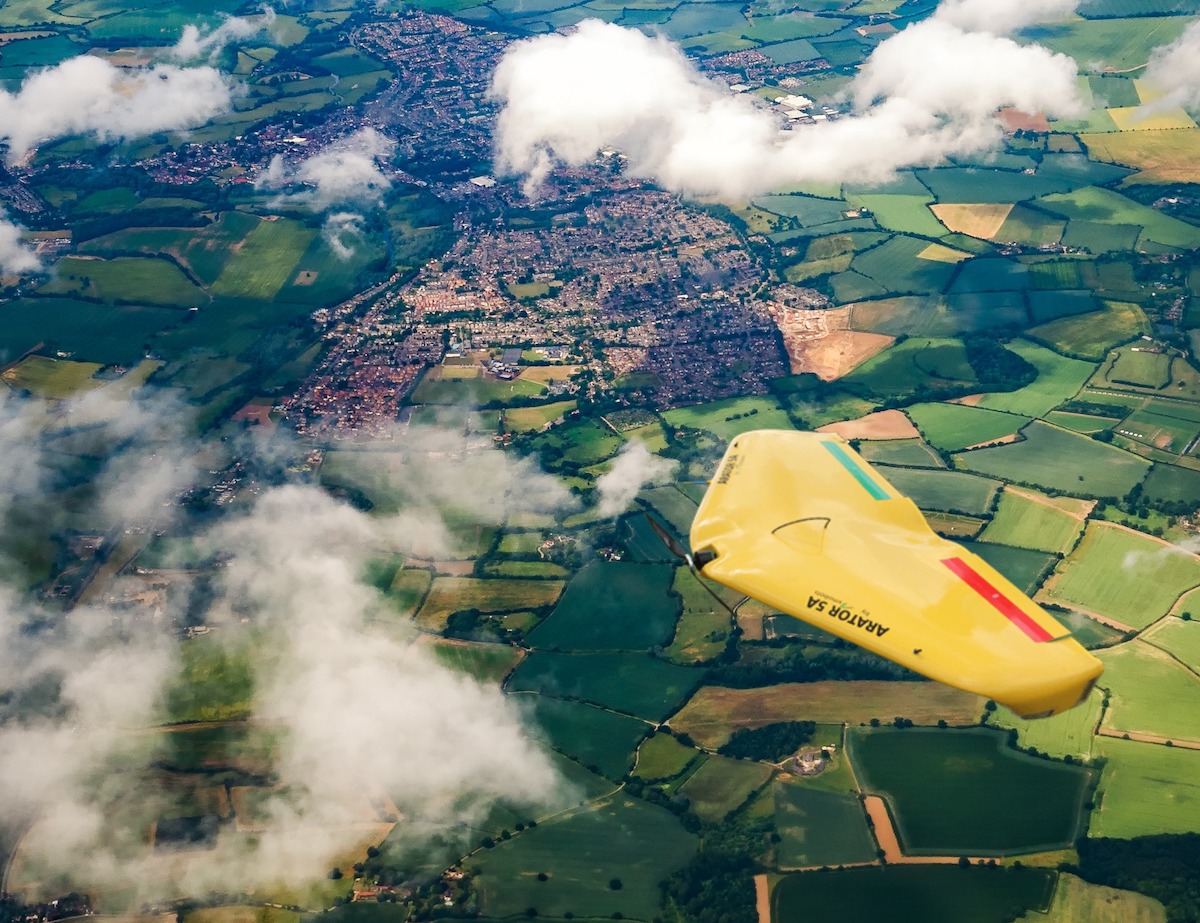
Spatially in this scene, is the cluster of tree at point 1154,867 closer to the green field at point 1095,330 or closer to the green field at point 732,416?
the green field at point 732,416

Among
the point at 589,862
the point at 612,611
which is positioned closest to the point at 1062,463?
the point at 612,611

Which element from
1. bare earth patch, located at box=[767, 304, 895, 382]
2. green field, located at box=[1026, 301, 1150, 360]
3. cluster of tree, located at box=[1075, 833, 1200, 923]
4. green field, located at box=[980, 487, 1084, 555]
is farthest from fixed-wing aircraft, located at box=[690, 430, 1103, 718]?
green field, located at box=[1026, 301, 1150, 360]

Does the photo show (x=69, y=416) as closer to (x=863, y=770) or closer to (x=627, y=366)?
(x=627, y=366)

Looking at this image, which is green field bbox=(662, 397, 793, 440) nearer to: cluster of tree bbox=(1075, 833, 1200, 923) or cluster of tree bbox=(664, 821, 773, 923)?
cluster of tree bbox=(664, 821, 773, 923)

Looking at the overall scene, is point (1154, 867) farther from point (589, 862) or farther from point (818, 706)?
point (589, 862)

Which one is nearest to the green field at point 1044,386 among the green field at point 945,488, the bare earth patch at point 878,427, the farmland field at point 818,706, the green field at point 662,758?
the bare earth patch at point 878,427
